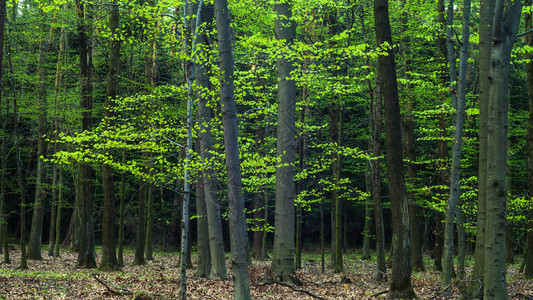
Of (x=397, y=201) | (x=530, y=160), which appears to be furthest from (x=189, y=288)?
(x=530, y=160)

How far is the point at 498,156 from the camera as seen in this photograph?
595 cm

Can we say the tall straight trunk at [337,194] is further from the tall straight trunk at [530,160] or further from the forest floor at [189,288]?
the tall straight trunk at [530,160]

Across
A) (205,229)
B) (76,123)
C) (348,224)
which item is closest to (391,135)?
(205,229)

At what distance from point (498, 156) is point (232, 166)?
417cm

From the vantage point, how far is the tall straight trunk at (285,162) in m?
11.6

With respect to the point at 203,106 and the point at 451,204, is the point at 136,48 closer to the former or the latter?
the point at 203,106

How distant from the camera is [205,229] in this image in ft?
43.1

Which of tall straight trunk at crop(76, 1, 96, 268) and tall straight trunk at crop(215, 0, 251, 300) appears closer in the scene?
tall straight trunk at crop(215, 0, 251, 300)

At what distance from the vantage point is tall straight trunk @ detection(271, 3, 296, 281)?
11.6 meters

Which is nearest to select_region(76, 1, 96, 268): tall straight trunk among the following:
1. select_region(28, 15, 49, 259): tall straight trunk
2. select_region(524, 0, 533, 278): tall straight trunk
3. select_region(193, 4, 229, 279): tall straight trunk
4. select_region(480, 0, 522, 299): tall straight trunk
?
select_region(28, 15, 49, 259): tall straight trunk

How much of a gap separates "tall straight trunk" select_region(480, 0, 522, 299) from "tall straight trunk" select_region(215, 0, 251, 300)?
12.4 ft

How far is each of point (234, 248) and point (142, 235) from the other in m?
11.0

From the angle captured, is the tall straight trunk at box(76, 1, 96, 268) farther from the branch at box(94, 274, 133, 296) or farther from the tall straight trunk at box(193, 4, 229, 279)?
the branch at box(94, 274, 133, 296)

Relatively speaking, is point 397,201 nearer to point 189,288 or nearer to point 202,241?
point 189,288
